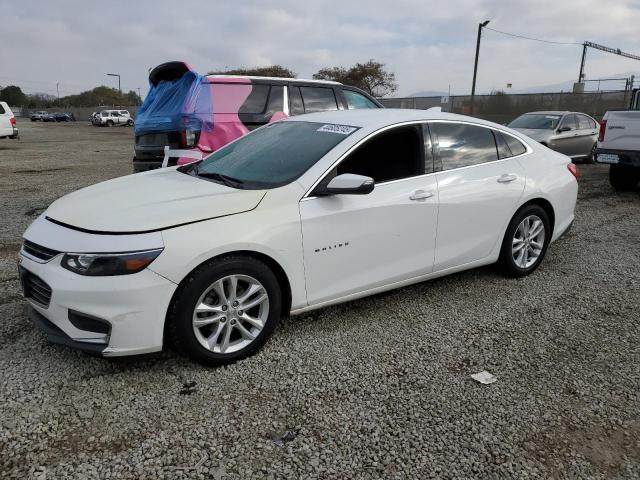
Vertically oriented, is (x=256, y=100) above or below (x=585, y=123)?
below

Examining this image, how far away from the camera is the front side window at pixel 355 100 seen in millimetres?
7643

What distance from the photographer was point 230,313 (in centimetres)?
301

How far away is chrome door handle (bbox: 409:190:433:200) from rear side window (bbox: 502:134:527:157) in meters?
1.25

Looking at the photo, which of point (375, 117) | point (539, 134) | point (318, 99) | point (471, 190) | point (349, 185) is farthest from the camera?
point (539, 134)

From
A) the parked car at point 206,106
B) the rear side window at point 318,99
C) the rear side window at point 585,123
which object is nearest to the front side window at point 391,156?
the parked car at point 206,106

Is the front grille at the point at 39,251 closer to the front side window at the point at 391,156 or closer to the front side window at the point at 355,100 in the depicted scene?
the front side window at the point at 391,156

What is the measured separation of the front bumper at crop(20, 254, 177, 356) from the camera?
2654 mm

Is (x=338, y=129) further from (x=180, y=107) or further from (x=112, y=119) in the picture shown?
(x=112, y=119)

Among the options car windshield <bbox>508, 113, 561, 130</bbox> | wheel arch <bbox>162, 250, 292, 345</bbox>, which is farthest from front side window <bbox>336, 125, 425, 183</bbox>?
car windshield <bbox>508, 113, 561, 130</bbox>

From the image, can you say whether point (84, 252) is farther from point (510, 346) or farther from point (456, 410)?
point (510, 346)

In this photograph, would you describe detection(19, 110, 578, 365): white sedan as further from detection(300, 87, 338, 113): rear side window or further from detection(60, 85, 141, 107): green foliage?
detection(60, 85, 141, 107): green foliage

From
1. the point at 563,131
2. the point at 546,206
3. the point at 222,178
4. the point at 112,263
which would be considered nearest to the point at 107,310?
the point at 112,263

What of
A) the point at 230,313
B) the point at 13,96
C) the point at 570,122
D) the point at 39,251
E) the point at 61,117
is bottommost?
the point at 230,313

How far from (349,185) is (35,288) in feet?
6.35
